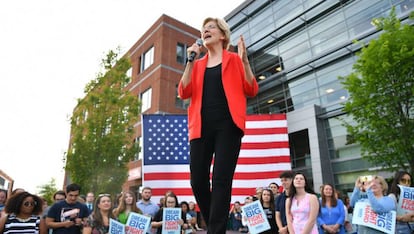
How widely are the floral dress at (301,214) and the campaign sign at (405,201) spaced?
1443mm

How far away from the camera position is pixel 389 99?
33.7ft

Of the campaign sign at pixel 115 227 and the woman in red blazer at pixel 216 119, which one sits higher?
the woman in red blazer at pixel 216 119

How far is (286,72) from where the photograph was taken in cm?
2020

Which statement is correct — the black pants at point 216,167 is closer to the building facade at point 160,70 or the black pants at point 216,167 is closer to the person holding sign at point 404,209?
the person holding sign at point 404,209

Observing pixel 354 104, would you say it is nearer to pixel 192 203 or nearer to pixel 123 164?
pixel 192 203

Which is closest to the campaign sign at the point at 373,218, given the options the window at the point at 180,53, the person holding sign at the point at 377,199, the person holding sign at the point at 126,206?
the person holding sign at the point at 377,199

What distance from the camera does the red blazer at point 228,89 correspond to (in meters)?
1.86

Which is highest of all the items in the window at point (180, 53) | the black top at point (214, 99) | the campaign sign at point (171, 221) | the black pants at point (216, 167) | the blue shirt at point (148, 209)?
the window at point (180, 53)

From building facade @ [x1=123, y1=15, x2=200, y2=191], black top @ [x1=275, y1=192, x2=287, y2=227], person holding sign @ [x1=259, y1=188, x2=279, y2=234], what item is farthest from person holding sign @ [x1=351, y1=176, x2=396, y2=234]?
building facade @ [x1=123, y1=15, x2=200, y2=191]

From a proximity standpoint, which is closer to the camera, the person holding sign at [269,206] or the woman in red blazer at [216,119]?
the woman in red blazer at [216,119]

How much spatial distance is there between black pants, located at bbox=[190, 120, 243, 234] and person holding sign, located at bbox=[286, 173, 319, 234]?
271 cm

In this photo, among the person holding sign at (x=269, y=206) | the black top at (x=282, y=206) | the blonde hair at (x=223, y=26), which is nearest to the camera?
the blonde hair at (x=223, y=26)

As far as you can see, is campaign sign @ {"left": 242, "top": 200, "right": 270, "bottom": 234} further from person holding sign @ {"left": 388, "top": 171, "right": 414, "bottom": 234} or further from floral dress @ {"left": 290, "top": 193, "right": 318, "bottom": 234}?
person holding sign @ {"left": 388, "top": 171, "right": 414, "bottom": 234}

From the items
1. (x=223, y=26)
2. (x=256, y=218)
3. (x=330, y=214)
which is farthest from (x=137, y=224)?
(x=223, y=26)
